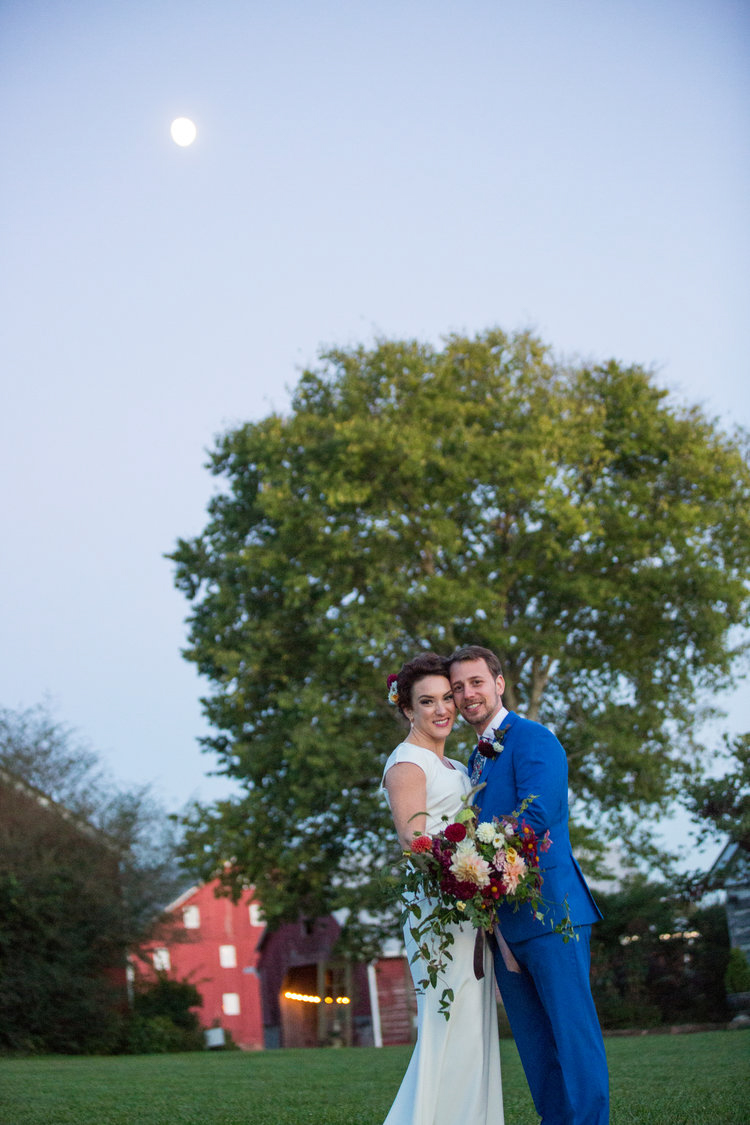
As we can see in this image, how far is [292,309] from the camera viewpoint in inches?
941

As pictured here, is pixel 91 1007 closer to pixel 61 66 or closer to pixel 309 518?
pixel 309 518

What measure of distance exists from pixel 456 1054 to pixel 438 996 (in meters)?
0.26

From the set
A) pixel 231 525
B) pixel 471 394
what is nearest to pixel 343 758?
pixel 231 525

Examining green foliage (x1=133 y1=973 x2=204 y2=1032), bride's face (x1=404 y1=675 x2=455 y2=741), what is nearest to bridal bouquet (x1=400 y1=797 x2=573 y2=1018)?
bride's face (x1=404 y1=675 x2=455 y2=741)

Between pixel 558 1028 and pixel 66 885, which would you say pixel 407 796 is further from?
pixel 66 885

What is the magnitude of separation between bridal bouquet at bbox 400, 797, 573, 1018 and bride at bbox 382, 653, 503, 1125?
0.11 meters

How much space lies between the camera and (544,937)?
4.69 m

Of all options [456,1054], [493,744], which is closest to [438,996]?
[456,1054]

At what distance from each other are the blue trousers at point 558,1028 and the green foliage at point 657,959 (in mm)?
19070

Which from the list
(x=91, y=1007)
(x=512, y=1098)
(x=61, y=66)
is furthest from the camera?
(x=91, y=1007)

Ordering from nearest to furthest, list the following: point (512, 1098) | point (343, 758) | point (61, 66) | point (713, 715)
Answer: point (512, 1098)
point (61, 66)
point (343, 758)
point (713, 715)

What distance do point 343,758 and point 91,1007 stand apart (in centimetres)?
821

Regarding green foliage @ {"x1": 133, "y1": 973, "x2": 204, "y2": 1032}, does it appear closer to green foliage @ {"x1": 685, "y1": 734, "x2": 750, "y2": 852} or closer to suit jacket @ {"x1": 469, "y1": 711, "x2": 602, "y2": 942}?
green foliage @ {"x1": 685, "y1": 734, "x2": 750, "y2": 852}

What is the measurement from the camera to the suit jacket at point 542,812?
4.77 metres
